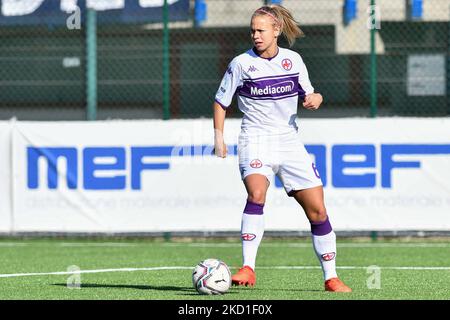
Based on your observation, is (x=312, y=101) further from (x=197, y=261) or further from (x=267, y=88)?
(x=197, y=261)

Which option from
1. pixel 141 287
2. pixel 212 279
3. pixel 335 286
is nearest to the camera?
pixel 212 279

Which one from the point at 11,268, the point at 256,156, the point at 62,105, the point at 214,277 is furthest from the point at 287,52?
the point at 62,105

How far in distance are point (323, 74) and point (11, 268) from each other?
10680 millimetres

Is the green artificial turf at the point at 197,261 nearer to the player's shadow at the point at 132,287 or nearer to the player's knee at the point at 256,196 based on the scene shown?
the player's shadow at the point at 132,287

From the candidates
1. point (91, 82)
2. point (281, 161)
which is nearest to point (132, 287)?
point (281, 161)

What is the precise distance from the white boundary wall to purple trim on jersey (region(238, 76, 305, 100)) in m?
5.66

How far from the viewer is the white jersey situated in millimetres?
9102

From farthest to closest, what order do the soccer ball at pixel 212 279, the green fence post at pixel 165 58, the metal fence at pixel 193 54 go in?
the metal fence at pixel 193 54 < the green fence post at pixel 165 58 < the soccer ball at pixel 212 279

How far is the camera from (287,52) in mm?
9219

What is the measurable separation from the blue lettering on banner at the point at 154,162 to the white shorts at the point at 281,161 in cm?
572

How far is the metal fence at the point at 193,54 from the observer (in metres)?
19.6

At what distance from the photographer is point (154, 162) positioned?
15156 millimetres

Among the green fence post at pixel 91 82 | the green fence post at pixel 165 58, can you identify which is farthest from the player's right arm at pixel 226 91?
the green fence post at pixel 91 82

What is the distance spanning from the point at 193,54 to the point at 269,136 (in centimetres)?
1117
